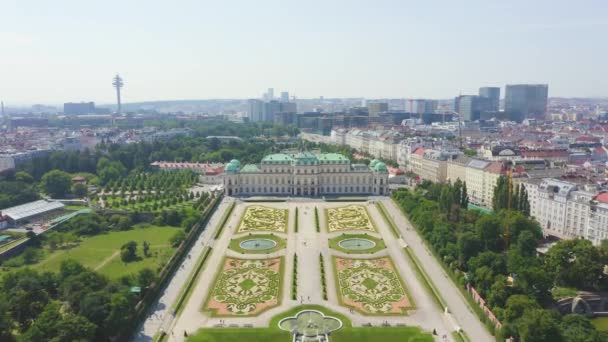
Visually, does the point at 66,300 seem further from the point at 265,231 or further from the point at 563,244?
the point at 563,244

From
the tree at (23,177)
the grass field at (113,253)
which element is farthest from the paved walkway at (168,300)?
the tree at (23,177)

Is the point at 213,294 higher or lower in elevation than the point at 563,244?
lower

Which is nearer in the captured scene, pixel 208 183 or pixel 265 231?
pixel 265 231

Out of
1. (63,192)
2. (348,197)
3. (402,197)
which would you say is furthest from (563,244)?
(63,192)

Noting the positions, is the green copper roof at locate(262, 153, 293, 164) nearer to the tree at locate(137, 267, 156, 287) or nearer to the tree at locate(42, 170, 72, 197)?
the tree at locate(42, 170, 72, 197)

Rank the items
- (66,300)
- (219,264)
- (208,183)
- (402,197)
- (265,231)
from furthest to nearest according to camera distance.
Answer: (208,183), (402,197), (265,231), (219,264), (66,300)
